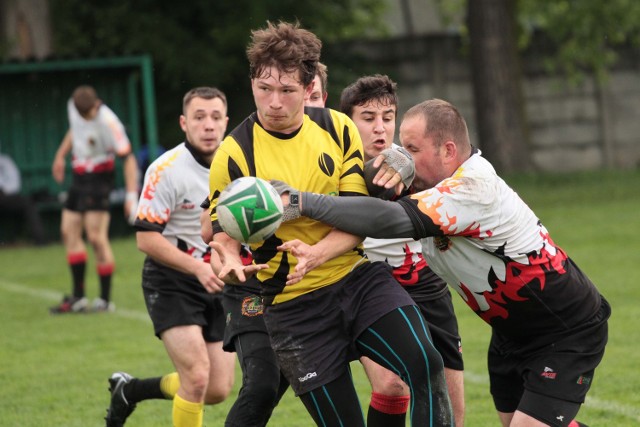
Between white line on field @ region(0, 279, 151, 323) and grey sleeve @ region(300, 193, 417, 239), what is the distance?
23.4ft

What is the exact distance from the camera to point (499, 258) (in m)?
4.94

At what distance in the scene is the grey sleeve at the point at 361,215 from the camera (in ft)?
15.2

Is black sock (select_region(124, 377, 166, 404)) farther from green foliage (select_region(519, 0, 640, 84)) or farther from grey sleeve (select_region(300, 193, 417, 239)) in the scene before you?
green foliage (select_region(519, 0, 640, 84))

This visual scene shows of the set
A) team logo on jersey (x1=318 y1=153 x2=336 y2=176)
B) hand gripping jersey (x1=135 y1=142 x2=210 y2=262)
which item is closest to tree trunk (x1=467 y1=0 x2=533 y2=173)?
hand gripping jersey (x1=135 y1=142 x2=210 y2=262)

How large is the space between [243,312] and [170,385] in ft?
4.64

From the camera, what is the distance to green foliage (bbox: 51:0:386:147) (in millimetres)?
23531

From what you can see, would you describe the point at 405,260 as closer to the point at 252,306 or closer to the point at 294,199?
the point at 252,306

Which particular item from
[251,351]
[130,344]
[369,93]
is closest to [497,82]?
[130,344]

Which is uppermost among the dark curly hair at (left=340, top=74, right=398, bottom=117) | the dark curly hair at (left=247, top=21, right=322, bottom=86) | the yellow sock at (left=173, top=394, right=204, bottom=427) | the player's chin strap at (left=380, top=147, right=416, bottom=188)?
the dark curly hair at (left=247, top=21, right=322, bottom=86)

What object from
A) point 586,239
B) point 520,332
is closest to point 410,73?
point 586,239

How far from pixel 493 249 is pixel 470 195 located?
295mm

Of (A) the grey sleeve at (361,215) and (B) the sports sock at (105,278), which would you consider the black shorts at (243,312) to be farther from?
(B) the sports sock at (105,278)

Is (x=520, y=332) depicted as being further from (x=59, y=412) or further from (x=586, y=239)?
(x=586, y=239)

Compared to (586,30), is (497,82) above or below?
below
